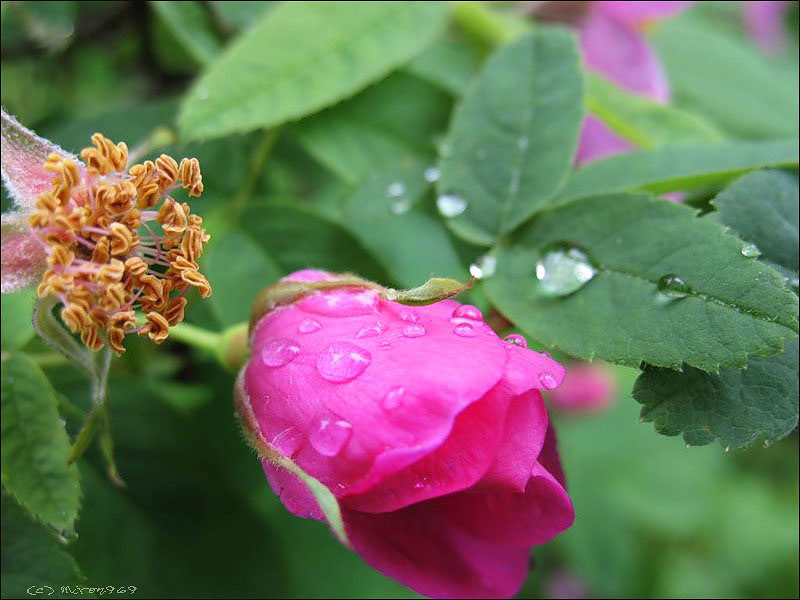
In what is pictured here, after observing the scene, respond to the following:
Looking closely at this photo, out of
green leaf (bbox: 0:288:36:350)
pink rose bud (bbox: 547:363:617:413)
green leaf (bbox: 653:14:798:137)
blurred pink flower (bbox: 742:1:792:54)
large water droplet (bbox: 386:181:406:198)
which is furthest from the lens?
pink rose bud (bbox: 547:363:617:413)

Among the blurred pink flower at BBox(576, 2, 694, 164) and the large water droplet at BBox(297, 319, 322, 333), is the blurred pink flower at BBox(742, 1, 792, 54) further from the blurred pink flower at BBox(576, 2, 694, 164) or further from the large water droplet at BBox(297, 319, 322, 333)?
the large water droplet at BBox(297, 319, 322, 333)

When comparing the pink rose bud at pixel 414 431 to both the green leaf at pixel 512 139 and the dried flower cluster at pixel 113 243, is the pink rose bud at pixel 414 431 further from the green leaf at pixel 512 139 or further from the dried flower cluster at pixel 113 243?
the green leaf at pixel 512 139

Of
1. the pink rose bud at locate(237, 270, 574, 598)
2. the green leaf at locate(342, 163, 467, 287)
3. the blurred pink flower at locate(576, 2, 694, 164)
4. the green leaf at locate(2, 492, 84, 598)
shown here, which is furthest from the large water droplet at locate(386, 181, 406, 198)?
the green leaf at locate(2, 492, 84, 598)

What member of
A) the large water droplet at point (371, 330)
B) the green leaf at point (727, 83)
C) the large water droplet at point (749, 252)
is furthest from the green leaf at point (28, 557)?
the green leaf at point (727, 83)

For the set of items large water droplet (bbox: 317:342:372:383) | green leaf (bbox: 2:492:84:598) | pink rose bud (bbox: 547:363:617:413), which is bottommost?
pink rose bud (bbox: 547:363:617:413)

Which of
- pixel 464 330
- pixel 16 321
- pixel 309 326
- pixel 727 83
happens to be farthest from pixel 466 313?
pixel 727 83

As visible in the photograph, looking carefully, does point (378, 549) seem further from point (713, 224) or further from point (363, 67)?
point (363, 67)

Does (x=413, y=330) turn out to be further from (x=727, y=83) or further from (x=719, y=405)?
(x=727, y=83)
